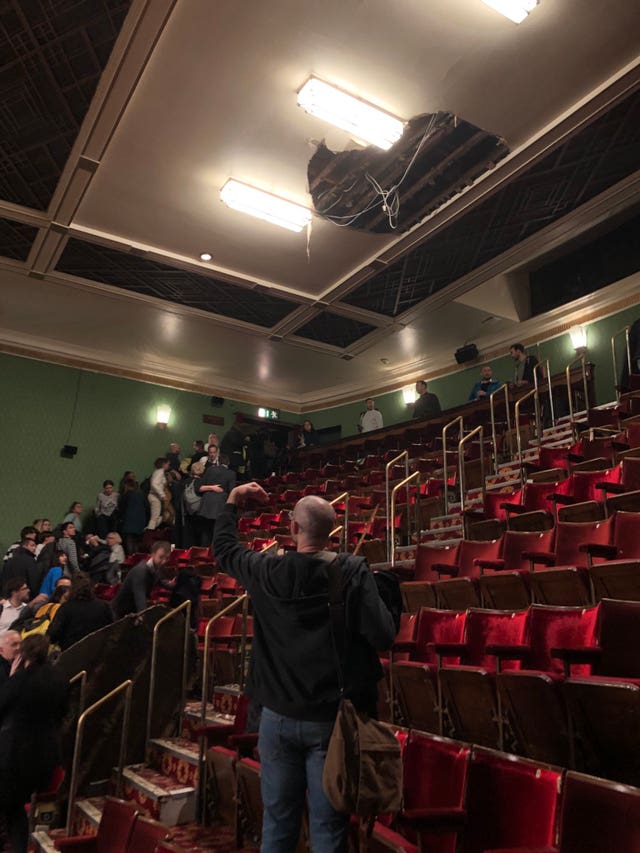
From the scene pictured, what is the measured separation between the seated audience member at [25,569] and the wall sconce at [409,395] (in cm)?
588

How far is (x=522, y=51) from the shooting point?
13.7ft

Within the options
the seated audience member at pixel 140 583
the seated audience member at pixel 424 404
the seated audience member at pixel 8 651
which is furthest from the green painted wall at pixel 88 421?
the seated audience member at pixel 8 651

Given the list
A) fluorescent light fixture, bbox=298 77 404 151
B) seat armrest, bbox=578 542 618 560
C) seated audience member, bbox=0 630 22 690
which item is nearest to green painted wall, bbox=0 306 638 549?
fluorescent light fixture, bbox=298 77 404 151

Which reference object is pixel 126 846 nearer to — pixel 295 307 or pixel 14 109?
pixel 14 109

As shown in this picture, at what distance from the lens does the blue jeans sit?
127 centimetres

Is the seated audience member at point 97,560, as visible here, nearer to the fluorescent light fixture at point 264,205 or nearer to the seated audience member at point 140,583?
the seated audience member at point 140,583

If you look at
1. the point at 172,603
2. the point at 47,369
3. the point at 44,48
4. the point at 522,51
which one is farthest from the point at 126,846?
the point at 47,369

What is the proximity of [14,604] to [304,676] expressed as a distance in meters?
4.43

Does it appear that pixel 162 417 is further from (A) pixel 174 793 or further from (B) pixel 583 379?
(A) pixel 174 793

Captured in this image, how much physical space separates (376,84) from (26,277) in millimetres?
4419

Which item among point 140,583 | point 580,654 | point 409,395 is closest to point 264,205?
point 140,583

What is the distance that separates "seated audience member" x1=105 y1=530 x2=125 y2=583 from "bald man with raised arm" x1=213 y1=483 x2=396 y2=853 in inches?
216

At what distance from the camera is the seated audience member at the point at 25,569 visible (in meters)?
5.80

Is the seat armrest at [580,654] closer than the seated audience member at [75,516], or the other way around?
the seat armrest at [580,654]
